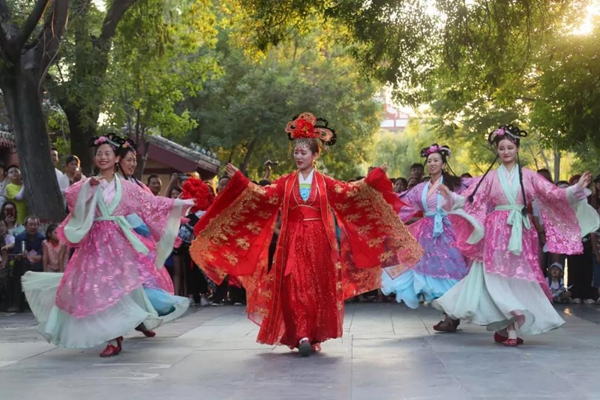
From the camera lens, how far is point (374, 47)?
18.9 meters

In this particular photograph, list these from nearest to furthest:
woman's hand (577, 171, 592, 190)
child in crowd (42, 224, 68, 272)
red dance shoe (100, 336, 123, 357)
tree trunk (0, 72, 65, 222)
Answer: red dance shoe (100, 336, 123, 357) < woman's hand (577, 171, 592, 190) < child in crowd (42, 224, 68, 272) < tree trunk (0, 72, 65, 222)

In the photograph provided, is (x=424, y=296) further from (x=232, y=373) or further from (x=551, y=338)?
(x=232, y=373)

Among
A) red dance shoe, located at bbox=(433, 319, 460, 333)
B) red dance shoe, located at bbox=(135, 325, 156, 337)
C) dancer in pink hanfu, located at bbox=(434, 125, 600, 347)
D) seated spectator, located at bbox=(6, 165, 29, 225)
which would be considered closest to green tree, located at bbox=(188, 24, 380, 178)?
seated spectator, located at bbox=(6, 165, 29, 225)

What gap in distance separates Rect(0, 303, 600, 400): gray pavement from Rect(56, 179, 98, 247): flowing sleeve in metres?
1.00

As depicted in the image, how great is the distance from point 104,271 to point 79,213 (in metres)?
0.54

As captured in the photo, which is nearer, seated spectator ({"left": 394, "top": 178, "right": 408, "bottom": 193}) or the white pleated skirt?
the white pleated skirt

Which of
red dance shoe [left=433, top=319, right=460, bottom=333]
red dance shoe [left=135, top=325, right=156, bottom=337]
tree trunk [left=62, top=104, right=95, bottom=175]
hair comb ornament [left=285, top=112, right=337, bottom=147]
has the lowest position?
red dance shoe [left=135, top=325, right=156, bottom=337]

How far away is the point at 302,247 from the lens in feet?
30.6

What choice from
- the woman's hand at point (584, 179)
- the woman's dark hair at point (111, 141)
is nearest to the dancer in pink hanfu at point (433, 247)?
the woman's hand at point (584, 179)

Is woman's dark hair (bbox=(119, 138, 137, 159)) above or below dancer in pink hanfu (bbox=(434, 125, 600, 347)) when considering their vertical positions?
above

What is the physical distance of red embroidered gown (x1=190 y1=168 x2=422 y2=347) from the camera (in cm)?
930

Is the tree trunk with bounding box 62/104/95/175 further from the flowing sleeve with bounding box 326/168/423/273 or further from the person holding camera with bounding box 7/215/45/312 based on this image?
the flowing sleeve with bounding box 326/168/423/273

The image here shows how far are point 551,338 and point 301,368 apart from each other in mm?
3070

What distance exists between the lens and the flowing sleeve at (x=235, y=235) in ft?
31.9
